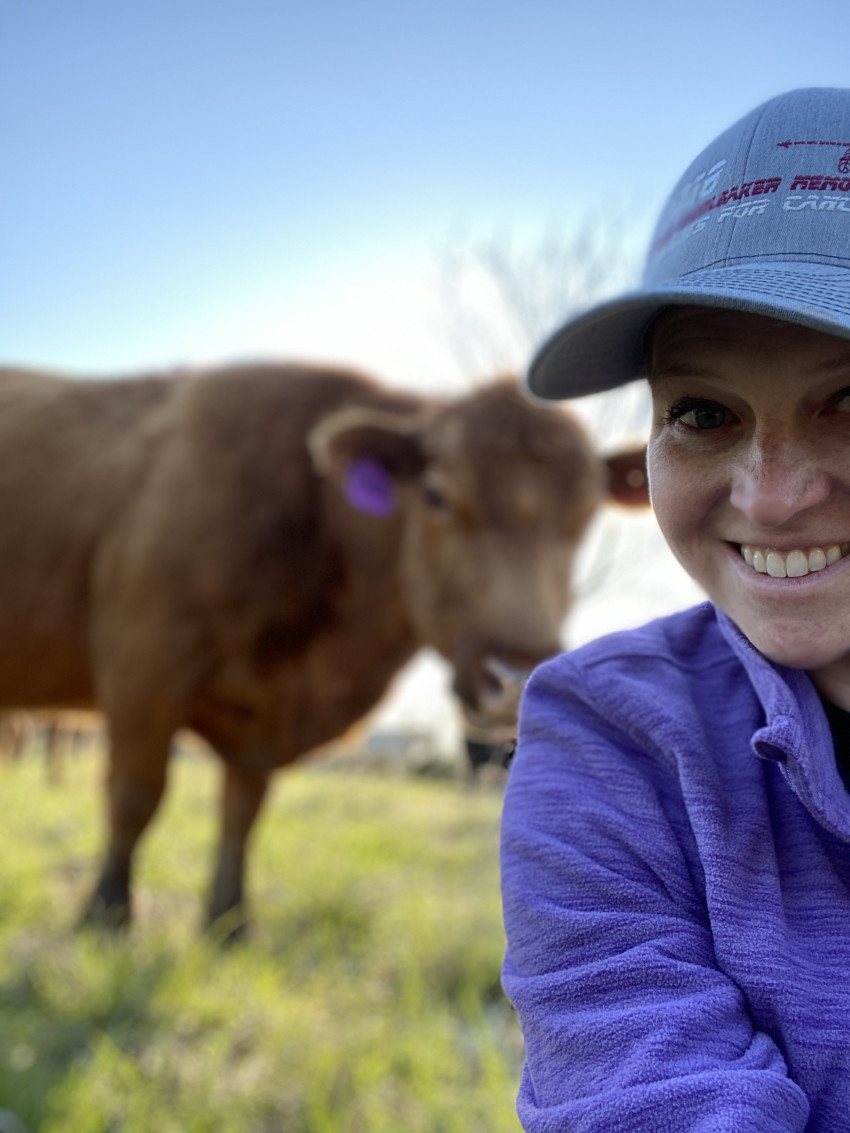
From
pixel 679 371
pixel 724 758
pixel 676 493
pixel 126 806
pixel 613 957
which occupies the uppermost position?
pixel 679 371

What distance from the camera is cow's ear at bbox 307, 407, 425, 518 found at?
368cm

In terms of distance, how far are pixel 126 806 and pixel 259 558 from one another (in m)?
1.20

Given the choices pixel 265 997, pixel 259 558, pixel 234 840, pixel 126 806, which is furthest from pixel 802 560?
pixel 234 840

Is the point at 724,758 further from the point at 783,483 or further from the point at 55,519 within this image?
the point at 55,519

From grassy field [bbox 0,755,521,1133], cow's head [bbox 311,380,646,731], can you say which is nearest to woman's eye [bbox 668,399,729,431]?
grassy field [bbox 0,755,521,1133]

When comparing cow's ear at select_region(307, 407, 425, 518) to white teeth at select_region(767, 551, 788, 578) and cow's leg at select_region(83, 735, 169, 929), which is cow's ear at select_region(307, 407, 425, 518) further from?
white teeth at select_region(767, 551, 788, 578)

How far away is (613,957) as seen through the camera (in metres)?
0.82

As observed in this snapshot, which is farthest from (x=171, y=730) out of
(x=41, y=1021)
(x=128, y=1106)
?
(x=128, y=1106)

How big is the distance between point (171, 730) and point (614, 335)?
3250 millimetres

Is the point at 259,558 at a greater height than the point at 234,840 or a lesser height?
greater

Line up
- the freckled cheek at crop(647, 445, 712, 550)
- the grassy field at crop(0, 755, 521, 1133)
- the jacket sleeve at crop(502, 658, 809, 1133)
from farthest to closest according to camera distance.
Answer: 1. the grassy field at crop(0, 755, 521, 1133)
2. the freckled cheek at crop(647, 445, 712, 550)
3. the jacket sleeve at crop(502, 658, 809, 1133)

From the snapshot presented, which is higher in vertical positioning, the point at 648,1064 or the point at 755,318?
the point at 755,318

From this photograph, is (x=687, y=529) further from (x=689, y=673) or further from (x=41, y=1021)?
(x=41, y=1021)

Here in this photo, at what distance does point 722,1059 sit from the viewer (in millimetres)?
760
